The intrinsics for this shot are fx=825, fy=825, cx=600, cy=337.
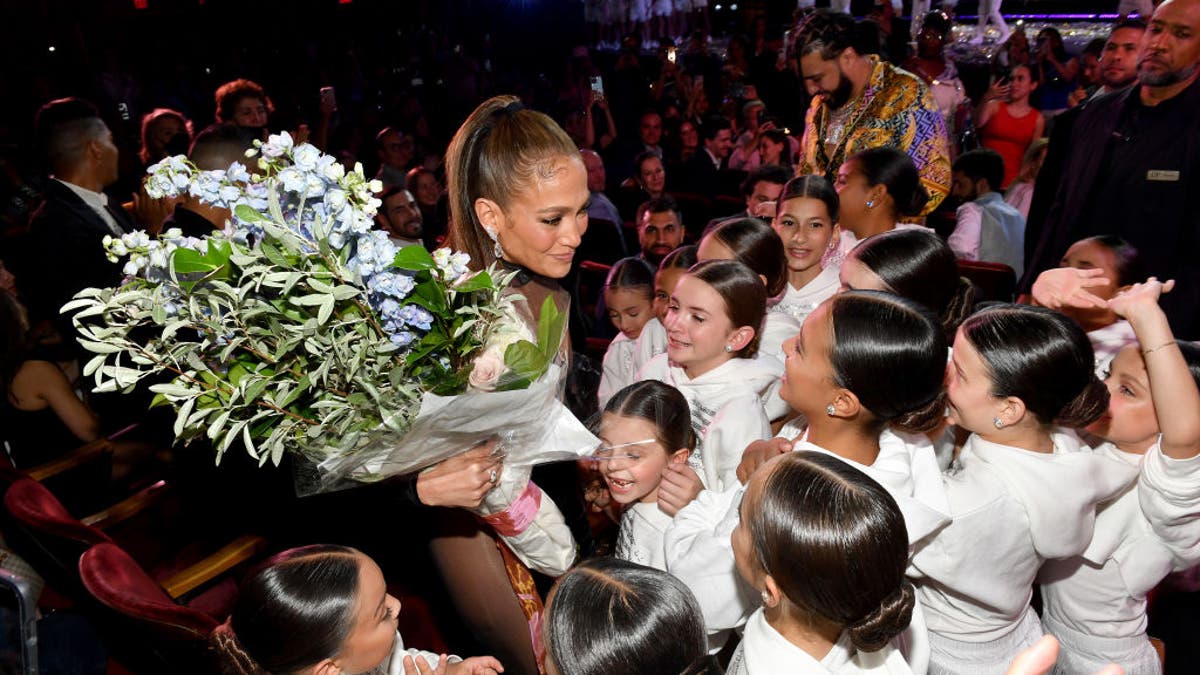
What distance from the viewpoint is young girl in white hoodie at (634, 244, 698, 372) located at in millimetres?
3006

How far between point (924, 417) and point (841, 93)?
2.25 metres

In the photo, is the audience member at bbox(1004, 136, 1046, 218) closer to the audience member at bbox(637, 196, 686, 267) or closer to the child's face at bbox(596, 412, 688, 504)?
the audience member at bbox(637, 196, 686, 267)

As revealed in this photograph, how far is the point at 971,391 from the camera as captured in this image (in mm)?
1720

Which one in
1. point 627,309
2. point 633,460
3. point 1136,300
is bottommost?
point 627,309

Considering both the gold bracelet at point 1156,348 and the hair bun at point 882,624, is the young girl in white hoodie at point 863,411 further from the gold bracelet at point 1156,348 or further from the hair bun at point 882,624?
the gold bracelet at point 1156,348

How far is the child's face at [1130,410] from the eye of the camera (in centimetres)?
186

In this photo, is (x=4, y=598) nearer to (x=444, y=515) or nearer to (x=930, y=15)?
(x=444, y=515)

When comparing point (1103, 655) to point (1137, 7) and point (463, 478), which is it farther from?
point (1137, 7)

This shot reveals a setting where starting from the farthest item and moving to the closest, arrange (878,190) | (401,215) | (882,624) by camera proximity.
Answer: (401,215)
(878,190)
(882,624)

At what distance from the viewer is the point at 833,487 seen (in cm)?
130

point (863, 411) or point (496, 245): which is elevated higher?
point (496, 245)

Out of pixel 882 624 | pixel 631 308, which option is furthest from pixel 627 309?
pixel 882 624

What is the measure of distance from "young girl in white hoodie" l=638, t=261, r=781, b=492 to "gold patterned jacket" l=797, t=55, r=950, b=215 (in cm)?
144

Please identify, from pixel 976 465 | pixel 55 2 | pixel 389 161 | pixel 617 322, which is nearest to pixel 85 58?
pixel 55 2
